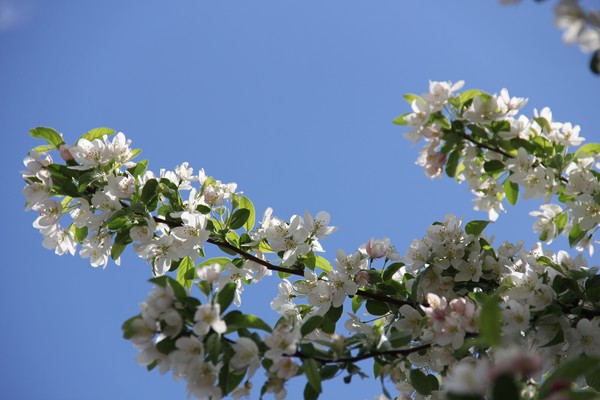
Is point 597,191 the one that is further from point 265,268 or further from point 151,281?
point 151,281

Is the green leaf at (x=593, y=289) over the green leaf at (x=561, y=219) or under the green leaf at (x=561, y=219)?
under

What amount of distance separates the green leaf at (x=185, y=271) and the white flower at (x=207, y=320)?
0.95m

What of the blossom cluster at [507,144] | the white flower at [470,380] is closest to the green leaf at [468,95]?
the blossom cluster at [507,144]

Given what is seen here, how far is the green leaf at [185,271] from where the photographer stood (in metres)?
2.64

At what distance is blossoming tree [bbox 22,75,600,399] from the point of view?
2.03 m

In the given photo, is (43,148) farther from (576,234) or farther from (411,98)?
(576,234)

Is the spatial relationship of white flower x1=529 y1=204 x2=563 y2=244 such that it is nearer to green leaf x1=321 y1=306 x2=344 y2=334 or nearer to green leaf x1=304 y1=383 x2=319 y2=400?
green leaf x1=321 y1=306 x2=344 y2=334

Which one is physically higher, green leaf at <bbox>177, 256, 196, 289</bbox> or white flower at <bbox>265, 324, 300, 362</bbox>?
green leaf at <bbox>177, 256, 196, 289</bbox>

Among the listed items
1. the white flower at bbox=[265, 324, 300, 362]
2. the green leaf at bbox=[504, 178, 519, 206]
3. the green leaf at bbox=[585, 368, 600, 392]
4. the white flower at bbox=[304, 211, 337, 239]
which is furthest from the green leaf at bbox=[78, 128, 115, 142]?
the green leaf at bbox=[585, 368, 600, 392]

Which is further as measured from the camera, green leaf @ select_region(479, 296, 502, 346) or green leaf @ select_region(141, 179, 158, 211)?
green leaf @ select_region(141, 179, 158, 211)

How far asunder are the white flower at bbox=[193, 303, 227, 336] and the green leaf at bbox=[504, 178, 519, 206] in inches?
57.7

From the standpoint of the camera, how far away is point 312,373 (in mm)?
1773

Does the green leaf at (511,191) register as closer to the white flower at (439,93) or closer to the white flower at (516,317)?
the white flower at (439,93)

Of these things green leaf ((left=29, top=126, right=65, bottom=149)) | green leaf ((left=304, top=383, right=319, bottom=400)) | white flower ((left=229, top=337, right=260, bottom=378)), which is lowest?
green leaf ((left=304, top=383, right=319, bottom=400))
